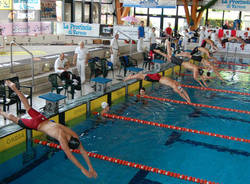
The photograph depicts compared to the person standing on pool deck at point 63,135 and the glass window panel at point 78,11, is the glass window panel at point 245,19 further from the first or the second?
the person standing on pool deck at point 63,135

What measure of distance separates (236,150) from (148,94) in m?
4.03

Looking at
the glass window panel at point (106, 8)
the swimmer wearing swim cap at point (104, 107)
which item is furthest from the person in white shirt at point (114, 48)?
the glass window panel at point (106, 8)

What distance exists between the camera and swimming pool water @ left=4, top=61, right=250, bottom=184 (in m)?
4.89

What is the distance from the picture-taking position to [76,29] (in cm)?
1636

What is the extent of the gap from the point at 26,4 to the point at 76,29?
3.50 meters

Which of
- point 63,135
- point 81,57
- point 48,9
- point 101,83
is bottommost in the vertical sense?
point 63,135

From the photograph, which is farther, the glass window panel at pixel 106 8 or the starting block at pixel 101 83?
the glass window panel at pixel 106 8

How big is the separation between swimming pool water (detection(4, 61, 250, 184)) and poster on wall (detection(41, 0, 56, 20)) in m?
11.7

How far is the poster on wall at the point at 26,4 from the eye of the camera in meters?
13.1

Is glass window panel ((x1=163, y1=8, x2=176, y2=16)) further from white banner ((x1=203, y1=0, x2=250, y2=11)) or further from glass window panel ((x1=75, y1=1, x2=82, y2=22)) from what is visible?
glass window panel ((x1=75, y1=1, x2=82, y2=22))

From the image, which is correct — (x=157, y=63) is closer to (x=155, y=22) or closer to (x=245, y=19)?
(x=245, y=19)

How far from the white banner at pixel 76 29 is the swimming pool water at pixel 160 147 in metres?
8.56

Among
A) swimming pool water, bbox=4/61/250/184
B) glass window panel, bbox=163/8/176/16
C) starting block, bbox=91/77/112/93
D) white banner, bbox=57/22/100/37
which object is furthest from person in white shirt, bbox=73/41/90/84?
glass window panel, bbox=163/8/176/16

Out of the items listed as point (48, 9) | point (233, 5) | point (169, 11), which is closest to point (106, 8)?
→ point (169, 11)
